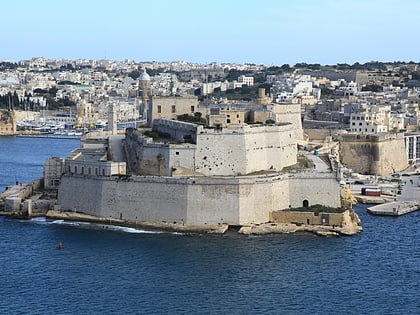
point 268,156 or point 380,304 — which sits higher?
point 268,156

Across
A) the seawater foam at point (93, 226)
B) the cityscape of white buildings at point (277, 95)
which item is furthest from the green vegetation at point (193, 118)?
the seawater foam at point (93, 226)

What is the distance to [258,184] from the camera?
2052 centimetres

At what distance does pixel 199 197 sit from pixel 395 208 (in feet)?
20.0

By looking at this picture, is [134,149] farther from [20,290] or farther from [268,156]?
[20,290]

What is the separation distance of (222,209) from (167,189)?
4.33ft

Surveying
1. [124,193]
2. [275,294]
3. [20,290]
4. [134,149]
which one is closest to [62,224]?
[124,193]

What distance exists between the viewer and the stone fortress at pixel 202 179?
20.2m

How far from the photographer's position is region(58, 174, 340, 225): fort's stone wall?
66.2 feet

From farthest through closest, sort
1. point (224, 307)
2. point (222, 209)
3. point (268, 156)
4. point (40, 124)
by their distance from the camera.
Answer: point (40, 124), point (268, 156), point (222, 209), point (224, 307)

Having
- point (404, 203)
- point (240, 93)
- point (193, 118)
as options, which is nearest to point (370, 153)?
point (404, 203)

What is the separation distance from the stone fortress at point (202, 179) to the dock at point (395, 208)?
2.27 m

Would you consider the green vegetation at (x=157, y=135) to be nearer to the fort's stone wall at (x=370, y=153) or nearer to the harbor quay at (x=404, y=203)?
the harbor quay at (x=404, y=203)

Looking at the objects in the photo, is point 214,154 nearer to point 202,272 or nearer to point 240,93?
point 202,272

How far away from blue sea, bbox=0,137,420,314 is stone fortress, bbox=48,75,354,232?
27.5 inches
